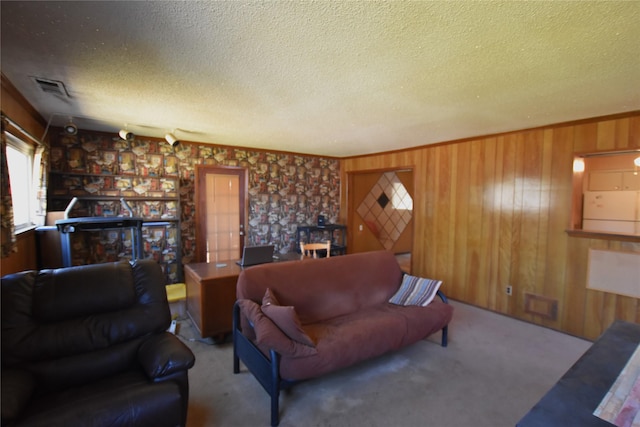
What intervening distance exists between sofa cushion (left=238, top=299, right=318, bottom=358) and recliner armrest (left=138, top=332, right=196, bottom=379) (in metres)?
0.42

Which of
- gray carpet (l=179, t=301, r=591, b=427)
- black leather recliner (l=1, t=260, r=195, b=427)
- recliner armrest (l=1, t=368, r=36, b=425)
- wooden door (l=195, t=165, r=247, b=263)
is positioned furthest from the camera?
wooden door (l=195, t=165, r=247, b=263)

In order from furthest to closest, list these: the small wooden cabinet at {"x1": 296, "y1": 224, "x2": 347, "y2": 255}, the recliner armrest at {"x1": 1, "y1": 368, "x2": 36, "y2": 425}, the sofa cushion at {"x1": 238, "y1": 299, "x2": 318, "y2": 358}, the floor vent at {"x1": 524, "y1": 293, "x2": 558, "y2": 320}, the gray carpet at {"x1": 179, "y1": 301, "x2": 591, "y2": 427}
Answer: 1. the small wooden cabinet at {"x1": 296, "y1": 224, "x2": 347, "y2": 255}
2. the floor vent at {"x1": 524, "y1": 293, "x2": 558, "y2": 320}
3. the gray carpet at {"x1": 179, "y1": 301, "x2": 591, "y2": 427}
4. the sofa cushion at {"x1": 238, "y1": 299, "x2": 318, "y2": 358}
5. the recliner armrest at {"x1": 1, "y1": 368, "x2": 36, "y2": 425}

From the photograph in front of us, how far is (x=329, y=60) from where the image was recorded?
193 centimetres

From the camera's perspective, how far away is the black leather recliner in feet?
4.73

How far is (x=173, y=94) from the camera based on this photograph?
261 cm

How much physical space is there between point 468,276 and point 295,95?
Result: 3405 millimetres

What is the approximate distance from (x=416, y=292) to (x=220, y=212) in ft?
11.2

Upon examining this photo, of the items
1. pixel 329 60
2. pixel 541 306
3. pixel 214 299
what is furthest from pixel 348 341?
pixel 541 306

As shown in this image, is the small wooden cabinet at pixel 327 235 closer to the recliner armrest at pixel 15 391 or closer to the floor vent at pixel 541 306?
the floor vent at pixel 541 306

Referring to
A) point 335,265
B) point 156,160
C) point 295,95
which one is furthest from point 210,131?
point 335,265

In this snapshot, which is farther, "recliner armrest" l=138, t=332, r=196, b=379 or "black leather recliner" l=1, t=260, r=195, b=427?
"recliner armrest" l=138, t=332, r=196, b=379

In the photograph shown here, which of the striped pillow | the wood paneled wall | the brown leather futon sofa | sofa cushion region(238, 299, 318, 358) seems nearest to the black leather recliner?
sofa cushion region(238, 299, 318, 358)

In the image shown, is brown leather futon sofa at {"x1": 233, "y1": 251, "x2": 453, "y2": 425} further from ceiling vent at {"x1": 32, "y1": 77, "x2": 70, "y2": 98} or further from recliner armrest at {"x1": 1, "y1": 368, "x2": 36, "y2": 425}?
ceiling vent at {"x1": 32, "y1": 77, "x2": 70, "y2": 98}

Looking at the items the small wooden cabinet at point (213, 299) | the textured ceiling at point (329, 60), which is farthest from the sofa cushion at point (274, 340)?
the textured ceiling at point (329, 60)
